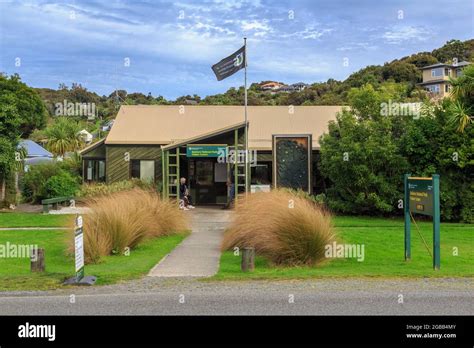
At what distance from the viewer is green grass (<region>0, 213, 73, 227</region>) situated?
1994cm

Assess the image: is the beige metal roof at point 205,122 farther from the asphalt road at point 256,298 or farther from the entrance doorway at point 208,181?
the asphalt road at point 256,298

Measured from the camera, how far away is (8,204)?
88.9 ft

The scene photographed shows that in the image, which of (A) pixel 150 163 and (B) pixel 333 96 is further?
(B) pixel 333 96

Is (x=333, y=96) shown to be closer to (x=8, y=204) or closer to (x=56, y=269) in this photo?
(x=8, y=204)

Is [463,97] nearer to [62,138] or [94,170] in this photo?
[94,170]

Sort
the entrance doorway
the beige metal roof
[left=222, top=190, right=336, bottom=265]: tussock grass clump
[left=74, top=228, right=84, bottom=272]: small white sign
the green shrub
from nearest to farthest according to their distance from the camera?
[left=74, top=228, right=84, bottom=272]: small white sign, [left=222, top=190, right=336, bottom=265]: tussock grass clump, the entrance doorway, the beige metal roof, the green shrub

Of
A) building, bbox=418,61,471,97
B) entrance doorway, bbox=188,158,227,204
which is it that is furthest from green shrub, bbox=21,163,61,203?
building, bbox=418,61,471,97

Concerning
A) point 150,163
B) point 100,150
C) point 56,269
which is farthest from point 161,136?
point 56,269

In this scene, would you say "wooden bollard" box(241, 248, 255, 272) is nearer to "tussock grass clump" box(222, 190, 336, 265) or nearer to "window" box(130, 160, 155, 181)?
"tussock grass clump" box(222, 190, 336, 265)

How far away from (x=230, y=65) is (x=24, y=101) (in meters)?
14.1

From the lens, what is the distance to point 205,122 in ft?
104

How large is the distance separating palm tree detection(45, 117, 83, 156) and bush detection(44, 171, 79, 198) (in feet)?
95.5

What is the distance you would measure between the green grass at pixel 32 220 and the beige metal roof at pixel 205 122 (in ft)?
25.1

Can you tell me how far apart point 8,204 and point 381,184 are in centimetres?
1781
